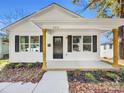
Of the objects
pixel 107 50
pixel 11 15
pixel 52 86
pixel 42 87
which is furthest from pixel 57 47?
pixel 11 15

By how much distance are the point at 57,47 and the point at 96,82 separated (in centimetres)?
1298

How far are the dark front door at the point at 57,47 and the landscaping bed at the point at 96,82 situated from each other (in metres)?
9.76

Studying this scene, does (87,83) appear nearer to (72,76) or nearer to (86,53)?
(72,76)

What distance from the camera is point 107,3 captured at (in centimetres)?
2969

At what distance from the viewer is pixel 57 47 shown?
26.2 metres

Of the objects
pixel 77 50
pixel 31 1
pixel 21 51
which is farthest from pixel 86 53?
pixel 31 1

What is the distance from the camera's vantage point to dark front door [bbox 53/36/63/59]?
85.7 feet

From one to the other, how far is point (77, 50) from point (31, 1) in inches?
728

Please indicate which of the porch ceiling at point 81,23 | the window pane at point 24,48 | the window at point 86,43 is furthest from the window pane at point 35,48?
the porch ceiling at point 81,23

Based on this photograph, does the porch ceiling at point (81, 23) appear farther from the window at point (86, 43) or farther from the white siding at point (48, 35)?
the window at point (86, 43)

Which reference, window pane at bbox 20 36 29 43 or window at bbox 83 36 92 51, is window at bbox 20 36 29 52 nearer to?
window pane at bbox 20 36 29 43

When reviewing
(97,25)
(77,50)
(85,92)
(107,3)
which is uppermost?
(107,3)

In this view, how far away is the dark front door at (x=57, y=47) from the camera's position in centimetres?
2612

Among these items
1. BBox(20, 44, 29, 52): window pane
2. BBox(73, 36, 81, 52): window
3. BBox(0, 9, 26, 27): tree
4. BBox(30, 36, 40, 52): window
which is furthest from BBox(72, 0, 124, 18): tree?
BBox(0, 9, 26, 27): tree
